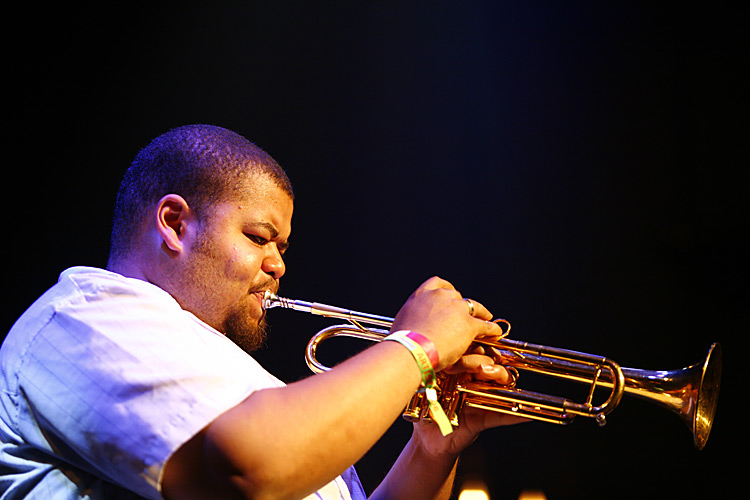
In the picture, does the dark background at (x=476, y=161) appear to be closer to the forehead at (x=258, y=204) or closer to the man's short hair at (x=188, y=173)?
the man's short hair at (x=188, y=173)

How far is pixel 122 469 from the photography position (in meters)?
1.08

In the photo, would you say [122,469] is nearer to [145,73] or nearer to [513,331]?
[513,331]

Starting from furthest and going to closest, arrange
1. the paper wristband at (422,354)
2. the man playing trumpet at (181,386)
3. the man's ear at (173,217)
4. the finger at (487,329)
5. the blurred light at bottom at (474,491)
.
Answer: the blurred light at bottom at (474,491), the man's ear at (173,217), the finger at (487,329), the paper wristband at (422,354), the man playing trumpet at (181,386)

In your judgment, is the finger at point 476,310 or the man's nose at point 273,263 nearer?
the finger at point 476,310

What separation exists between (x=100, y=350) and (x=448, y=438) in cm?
Result: 114

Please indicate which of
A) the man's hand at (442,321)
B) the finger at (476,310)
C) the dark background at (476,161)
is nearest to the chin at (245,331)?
the man's hand at (442,321)

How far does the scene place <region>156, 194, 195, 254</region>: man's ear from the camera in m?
1.65

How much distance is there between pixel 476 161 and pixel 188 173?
1.70 metres

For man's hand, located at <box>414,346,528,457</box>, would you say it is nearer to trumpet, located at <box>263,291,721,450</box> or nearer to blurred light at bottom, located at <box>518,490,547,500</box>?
trumpet, located at <box>263,291,721,450</box>

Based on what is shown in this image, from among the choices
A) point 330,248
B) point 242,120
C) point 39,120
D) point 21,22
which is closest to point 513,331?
point 330,248

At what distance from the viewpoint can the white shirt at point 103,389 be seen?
3.54ft

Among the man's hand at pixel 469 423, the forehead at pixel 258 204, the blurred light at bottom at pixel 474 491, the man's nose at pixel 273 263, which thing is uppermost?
the forehead at pixel 258 204

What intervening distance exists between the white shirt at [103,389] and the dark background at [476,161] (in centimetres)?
158

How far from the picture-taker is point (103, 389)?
1.12m
